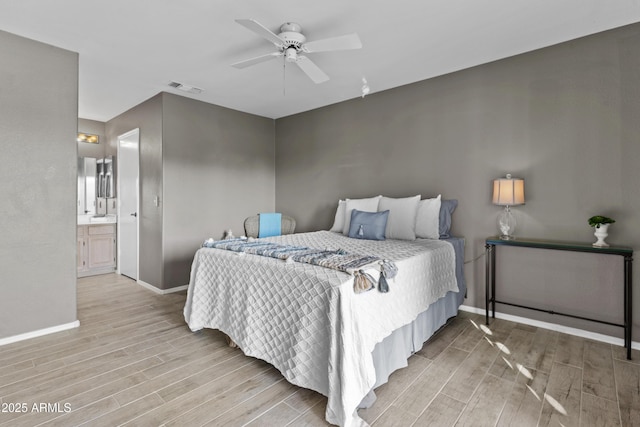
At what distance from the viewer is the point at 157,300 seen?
3.83 m

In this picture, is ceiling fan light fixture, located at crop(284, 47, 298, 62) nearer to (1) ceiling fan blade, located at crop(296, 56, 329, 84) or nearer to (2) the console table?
(1) ceiling fan blade, located at crop(296, 56, 329, 84)

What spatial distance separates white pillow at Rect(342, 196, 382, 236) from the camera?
3809 mm

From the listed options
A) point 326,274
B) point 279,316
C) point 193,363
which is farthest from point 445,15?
point 193,363

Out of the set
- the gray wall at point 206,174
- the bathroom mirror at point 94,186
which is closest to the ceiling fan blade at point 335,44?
the gray wall at point 206,174

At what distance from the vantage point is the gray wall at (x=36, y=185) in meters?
2.70

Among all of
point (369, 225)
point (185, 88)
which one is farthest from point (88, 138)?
point (369, 225)

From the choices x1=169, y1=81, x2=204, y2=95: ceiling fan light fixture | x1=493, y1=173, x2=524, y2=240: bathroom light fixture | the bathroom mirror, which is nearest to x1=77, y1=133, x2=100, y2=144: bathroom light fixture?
the bathroom mirror

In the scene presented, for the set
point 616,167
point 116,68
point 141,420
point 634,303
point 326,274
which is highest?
point 116,68

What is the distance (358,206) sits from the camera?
3.94m

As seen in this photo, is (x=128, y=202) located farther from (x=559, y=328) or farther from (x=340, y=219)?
(x=559, y=328)

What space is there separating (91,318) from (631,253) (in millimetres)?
4821

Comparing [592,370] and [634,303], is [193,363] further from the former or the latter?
[634,303]

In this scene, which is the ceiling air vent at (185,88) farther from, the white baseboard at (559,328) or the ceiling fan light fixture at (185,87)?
the white baseboard at (559,328)

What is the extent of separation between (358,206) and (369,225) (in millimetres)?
556
